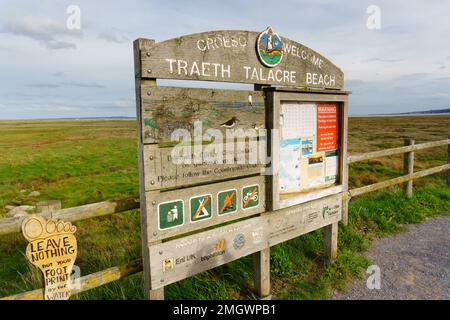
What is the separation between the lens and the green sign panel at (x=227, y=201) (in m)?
3.12

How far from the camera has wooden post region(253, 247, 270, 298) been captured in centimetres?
356

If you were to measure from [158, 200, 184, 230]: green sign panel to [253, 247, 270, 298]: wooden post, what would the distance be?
45.7 inches

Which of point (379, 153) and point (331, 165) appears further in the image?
point (379, 153)

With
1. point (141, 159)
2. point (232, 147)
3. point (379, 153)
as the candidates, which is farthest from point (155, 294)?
point (379, 153)

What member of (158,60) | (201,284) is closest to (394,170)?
(201,284)

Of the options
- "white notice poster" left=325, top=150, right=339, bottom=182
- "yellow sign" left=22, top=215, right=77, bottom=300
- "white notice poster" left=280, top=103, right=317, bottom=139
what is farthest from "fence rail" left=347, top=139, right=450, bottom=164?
"yellow sign" left=22, top=215, right=77, bottom=300

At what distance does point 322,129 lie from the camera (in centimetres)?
405

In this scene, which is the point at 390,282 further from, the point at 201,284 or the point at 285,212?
the point at 201,284

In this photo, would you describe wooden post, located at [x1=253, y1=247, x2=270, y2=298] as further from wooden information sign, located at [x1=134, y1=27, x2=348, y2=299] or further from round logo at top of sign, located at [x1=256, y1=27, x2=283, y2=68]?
round logo at top of sign, located at [x1=256, y1=27, x2=283, y2=68]

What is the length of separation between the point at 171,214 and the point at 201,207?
316 mm

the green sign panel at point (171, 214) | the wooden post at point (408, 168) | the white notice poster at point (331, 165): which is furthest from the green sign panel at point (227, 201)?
the wooden post at point (408, 168)

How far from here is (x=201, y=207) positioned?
2.99 metres

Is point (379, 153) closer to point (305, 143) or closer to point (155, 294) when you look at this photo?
point (305, 143)
